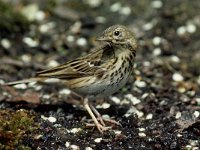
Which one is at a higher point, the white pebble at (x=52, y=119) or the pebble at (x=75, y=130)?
the white pebble at (x=52, y=119)

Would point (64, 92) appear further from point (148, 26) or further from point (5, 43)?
point (148, 26)

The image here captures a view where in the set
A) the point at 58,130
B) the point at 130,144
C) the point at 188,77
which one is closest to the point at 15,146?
the point at 58,130

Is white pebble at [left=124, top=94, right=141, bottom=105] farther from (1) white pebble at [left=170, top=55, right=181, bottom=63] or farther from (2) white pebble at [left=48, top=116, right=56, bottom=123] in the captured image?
(1) white pebble at [left=170, top=55, right=181, bottom=63]

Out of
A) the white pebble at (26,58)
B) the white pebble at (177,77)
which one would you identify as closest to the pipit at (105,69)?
the white pebble at (177,77)

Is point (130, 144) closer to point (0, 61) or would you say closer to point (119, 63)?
point (119, 63)

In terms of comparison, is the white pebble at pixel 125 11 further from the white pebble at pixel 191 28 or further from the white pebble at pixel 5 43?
the white pebble at pixel 5 43

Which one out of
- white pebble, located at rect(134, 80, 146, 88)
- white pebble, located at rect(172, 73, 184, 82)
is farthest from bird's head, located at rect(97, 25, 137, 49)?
white pebble, located at rect(172, 73, 184, 82)
